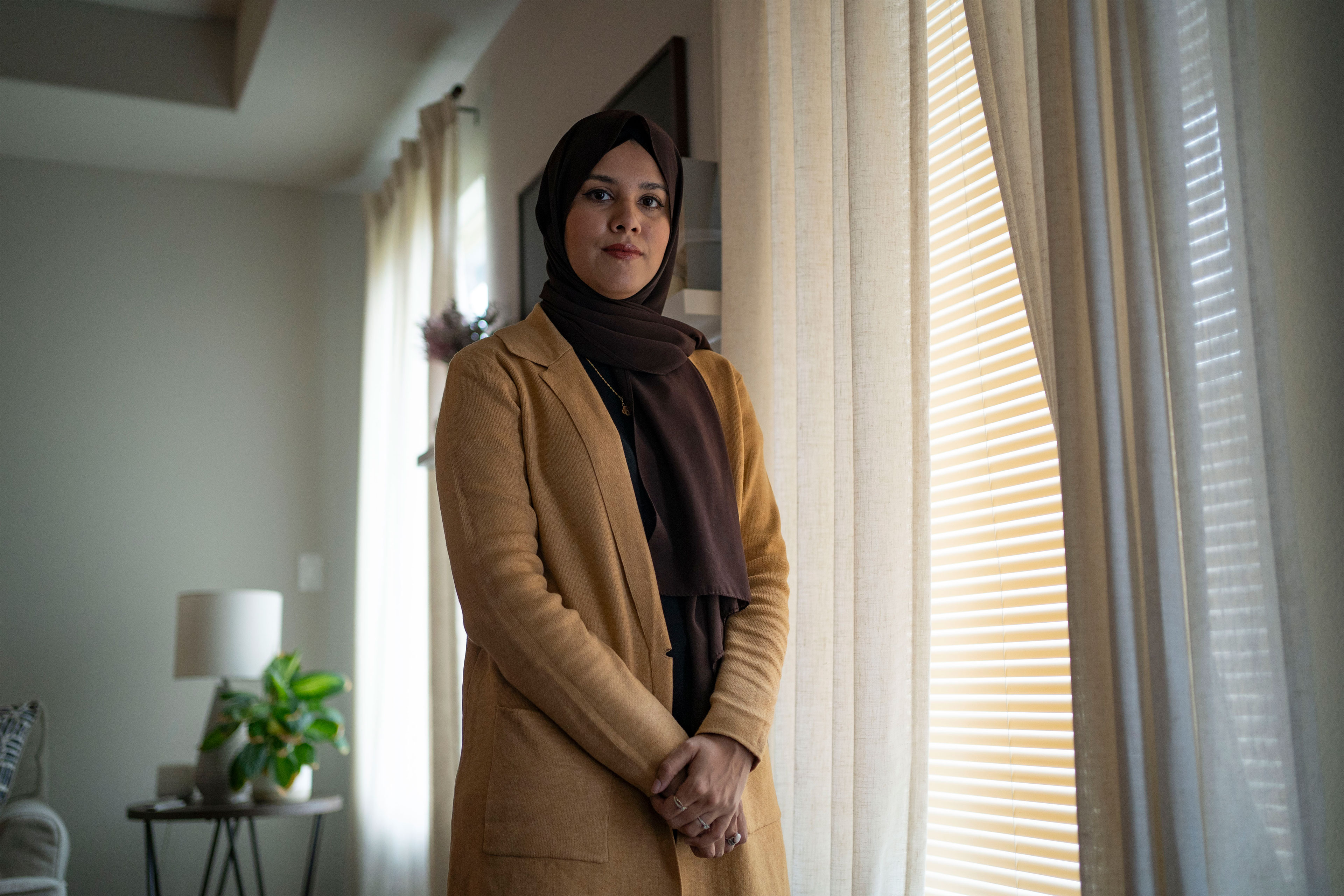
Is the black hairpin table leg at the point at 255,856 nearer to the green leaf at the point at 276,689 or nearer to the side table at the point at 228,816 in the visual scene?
the side table at the point at 228,816

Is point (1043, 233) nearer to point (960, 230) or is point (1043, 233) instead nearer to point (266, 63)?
point (960, 230)

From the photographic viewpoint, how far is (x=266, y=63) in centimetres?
349

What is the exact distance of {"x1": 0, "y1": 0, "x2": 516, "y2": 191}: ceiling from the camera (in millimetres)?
3330

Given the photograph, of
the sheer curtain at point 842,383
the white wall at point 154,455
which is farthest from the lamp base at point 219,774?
the sheer curtain at point 842,383

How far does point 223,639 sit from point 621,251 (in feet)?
8.92

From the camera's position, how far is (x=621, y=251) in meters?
1.24

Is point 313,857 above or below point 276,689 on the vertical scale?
below

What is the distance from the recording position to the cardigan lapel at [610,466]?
1101 mm

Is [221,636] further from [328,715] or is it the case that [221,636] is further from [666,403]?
[666,403]

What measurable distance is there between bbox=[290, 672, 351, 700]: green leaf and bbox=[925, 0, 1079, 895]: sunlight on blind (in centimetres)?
231

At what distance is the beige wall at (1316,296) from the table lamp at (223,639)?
3084mm

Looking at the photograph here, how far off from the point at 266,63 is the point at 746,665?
314 centimetres

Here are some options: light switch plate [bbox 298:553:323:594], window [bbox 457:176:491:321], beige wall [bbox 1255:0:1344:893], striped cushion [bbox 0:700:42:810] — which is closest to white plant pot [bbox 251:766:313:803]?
striped cushion [bbox 0:700:42:810]

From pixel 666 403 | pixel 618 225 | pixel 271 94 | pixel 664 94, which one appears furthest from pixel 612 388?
pixel 271 94
